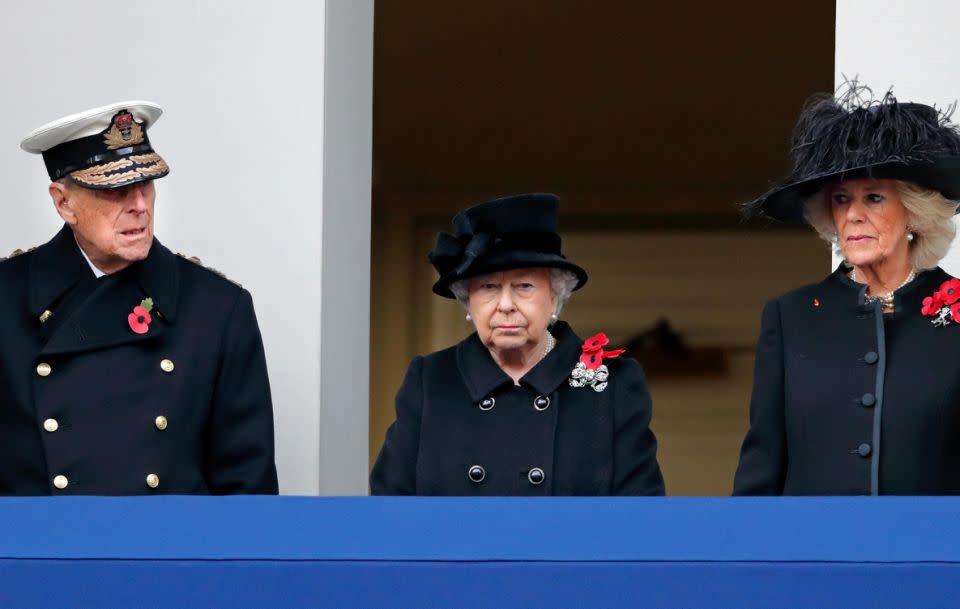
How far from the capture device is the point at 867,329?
3359mm

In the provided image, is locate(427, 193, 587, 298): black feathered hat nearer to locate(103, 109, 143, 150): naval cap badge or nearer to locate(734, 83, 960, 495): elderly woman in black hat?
locate(734, 83, 960, 495): elderly woman in black hat

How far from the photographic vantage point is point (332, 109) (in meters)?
4.36

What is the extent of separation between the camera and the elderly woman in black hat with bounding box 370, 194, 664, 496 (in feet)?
11.1

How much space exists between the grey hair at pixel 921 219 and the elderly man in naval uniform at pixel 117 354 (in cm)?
129

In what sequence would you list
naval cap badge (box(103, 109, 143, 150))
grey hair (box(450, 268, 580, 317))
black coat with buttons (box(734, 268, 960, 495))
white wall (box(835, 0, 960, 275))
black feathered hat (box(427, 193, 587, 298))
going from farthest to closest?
white wall (box(835, 0, 960, 275)) < naval cap badge (box(103, 109, 143, 150)) < grey hair (box(450, 268, 580, 317)) < black feathered hat (box(427, 193, 587, 298)) < black coat with buttons (box(734, 268, 960, 495))

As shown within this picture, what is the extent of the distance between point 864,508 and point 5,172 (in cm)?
281

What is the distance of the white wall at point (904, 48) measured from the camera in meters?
4.11

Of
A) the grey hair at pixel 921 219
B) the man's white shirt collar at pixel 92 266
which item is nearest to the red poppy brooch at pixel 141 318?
the man's white shirt collar at pixel 92 266

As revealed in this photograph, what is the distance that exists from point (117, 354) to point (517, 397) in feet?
2.92

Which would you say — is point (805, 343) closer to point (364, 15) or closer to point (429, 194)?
point (364, 15)

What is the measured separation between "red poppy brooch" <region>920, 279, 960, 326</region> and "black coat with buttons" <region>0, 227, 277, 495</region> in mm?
1458

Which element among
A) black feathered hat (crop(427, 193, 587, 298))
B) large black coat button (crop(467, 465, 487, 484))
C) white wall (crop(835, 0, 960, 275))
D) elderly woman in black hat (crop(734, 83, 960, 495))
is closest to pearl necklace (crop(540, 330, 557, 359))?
black feathered hat (crop(427, 193, 587, 298))

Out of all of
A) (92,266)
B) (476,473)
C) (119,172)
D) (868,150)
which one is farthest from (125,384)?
(868,150)

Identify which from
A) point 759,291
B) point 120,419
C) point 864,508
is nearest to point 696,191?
point 759,291
